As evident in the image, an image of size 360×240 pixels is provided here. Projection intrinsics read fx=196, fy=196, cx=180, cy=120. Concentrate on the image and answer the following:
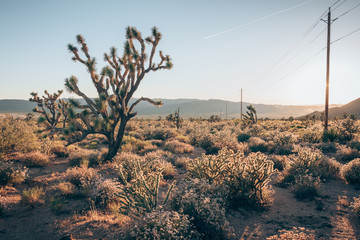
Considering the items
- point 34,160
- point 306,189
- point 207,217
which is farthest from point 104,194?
point 306,189

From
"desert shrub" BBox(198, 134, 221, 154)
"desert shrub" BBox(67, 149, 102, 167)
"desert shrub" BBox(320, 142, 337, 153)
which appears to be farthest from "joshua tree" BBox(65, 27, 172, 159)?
"desert shrub" BBox(320, 142, 337, 153)

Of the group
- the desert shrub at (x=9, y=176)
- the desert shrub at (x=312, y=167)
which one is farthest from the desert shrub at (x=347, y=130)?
the desert shrub at (x=9, y=176)

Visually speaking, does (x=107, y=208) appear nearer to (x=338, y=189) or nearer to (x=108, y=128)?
(x=108, y=128)

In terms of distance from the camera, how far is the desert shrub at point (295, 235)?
4.42 meters

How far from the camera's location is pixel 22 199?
620 centimetres

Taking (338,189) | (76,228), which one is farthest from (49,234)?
(338,189)

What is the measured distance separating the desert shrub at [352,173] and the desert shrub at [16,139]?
15917mm

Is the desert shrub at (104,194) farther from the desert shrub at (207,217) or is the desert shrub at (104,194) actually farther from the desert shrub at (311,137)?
the desert shrub at (311,137)

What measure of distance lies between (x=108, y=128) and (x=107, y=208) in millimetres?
5529

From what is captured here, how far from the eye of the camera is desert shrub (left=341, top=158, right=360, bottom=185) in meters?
7.55

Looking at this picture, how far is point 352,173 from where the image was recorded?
7.66 meters

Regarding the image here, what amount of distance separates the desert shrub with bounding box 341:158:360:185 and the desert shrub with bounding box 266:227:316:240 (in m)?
4.64

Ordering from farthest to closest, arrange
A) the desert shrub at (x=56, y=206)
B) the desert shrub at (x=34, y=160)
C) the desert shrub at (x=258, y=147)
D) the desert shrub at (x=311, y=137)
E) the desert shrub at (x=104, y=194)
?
the desert shrub at (x=311, y=137) < the desert shrub at (x=258, y=147) < the desert shrub at (x=34, y=160) < the desert shrub at (x=104, y=194) < the desert shrub at (x=56, y=206)

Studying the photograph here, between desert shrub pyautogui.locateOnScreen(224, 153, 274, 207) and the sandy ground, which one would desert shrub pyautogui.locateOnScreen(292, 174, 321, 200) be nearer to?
the sandy ground
